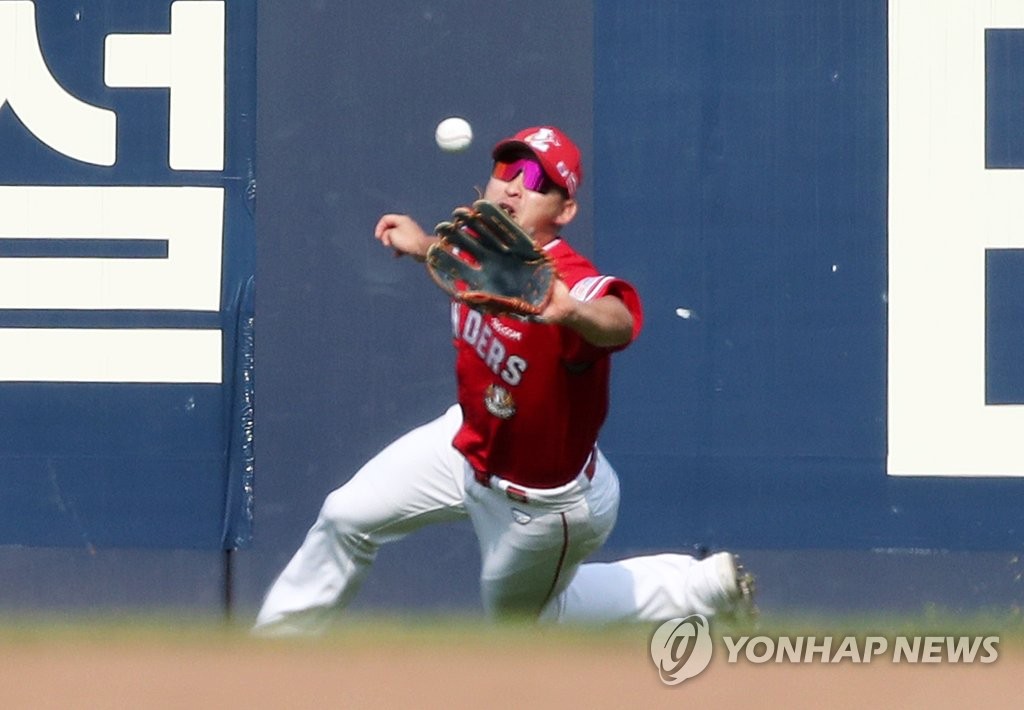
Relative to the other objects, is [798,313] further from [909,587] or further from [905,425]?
[909,587]

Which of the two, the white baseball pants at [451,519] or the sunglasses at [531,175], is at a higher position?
the sunglasses at [531,175]

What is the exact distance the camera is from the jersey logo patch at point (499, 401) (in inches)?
185

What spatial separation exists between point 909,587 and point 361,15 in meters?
2.54

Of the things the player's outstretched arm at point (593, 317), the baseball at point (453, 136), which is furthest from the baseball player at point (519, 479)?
the baseball at point (453, 136)

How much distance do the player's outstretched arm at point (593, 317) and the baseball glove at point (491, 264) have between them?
28mm

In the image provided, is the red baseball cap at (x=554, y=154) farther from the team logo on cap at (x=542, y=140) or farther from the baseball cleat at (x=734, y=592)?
the baseball cleat at (x=734, y=592)

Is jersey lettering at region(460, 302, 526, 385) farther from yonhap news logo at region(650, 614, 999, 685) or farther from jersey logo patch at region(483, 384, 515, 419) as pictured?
yonhap news logo at region(650, 614, 999, 685)

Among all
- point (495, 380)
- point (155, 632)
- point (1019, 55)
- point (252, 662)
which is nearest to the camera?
point (252, 662)

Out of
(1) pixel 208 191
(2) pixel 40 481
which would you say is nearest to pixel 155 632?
(2) pixel 40 481

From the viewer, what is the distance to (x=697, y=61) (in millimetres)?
6000

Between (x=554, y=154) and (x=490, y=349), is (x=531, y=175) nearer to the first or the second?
(x=554, y=154)

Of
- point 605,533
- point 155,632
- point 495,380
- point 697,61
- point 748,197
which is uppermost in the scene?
point 697,61

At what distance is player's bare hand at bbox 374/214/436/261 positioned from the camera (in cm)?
466

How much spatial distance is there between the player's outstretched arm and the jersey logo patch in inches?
17.8
